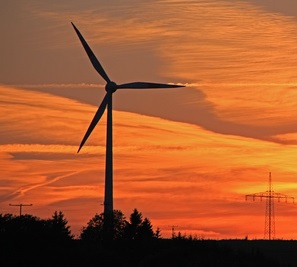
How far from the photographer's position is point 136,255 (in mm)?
187625

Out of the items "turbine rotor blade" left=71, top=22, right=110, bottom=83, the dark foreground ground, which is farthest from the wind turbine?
the dark foreground ground

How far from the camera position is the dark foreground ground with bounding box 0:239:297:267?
172125mm

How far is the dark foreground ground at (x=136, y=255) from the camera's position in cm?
17212

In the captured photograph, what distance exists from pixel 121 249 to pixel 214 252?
58.2 feet

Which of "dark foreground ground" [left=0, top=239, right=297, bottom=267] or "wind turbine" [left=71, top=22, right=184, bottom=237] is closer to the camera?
"dark foreground ground" [left=0, top=239, right=297, bottom=267]

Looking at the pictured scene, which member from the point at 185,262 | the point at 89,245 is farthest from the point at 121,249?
the point at 185,262

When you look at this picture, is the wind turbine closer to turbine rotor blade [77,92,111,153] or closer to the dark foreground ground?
turbine rotor blade [77,92,111,153]

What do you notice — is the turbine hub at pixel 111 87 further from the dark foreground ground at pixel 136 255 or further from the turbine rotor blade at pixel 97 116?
the dark foreground ground at pixel 136 255

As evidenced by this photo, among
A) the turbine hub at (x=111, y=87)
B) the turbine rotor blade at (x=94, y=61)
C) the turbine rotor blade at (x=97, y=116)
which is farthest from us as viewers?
the turbine hub at (x=111, y=87)

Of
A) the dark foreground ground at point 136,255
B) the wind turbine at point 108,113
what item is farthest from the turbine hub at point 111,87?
the dark foreground ground at point 136,255

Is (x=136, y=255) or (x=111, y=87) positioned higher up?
(x=111, y=87)

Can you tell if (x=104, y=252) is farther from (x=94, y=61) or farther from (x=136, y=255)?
(x=94, y=61)

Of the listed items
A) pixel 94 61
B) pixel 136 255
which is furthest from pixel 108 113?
pixel 136 255

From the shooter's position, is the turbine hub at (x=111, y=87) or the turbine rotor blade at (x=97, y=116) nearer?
the turbine rotor blade at (x=97, y=116)
